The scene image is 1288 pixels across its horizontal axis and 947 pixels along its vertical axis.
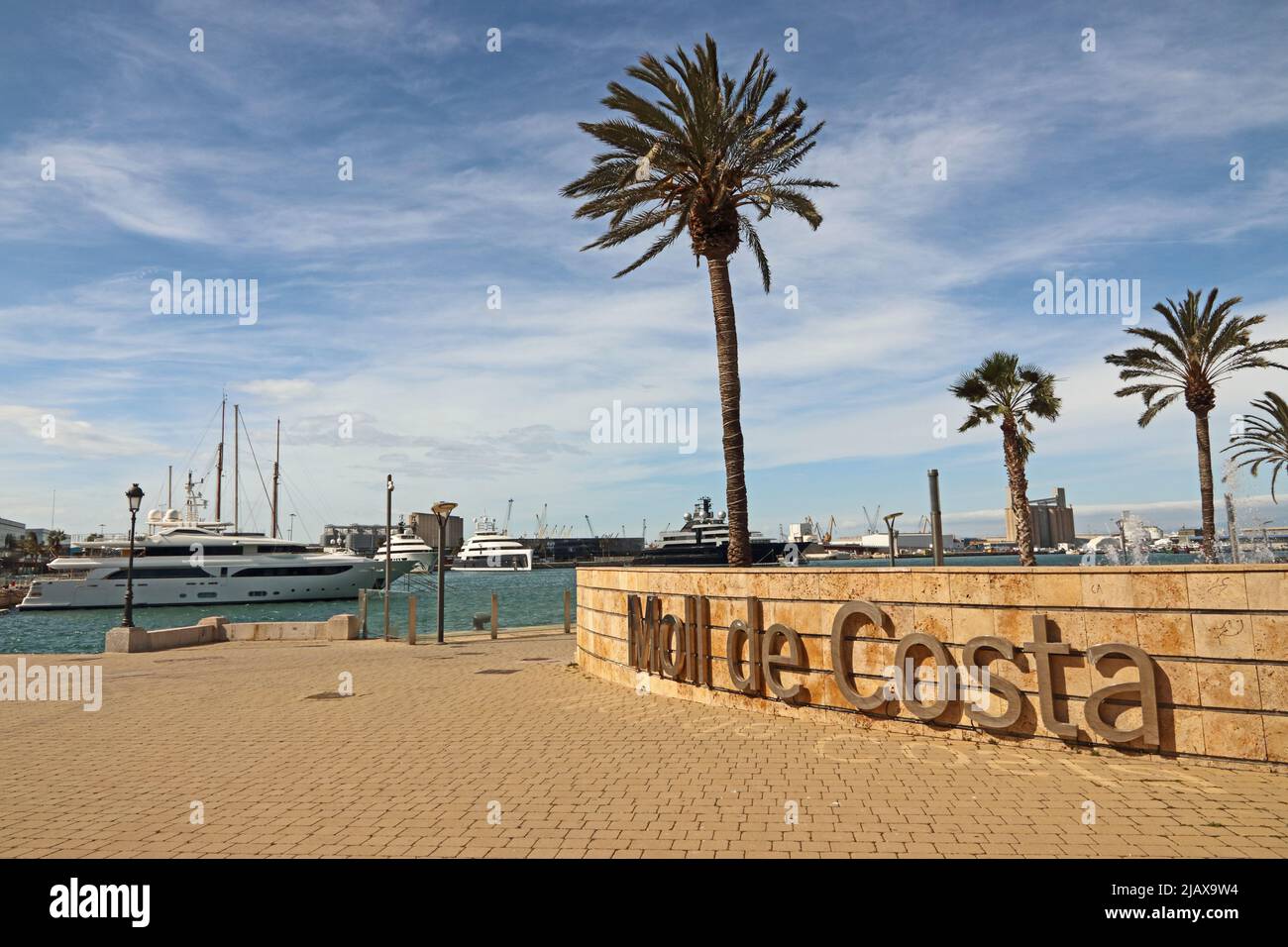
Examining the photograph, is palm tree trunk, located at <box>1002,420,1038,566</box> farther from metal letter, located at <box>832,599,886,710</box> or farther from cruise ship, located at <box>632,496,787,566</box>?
cruise ship, located at <box>632,496,787,566</box>

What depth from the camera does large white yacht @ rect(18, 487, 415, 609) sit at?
5956 cm

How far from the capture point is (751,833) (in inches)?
251

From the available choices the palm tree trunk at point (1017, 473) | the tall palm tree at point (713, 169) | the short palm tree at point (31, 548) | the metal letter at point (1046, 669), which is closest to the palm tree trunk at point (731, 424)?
the tall palm tree at point (713, 169)

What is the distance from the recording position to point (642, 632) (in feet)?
45.2

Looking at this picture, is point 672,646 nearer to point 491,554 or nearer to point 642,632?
point 642,632

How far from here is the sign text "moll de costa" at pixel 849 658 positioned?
802 cm

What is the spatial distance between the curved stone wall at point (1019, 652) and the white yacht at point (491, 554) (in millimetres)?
145878

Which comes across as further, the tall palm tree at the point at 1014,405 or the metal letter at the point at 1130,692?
the tall palm tree at the point at 1014,405

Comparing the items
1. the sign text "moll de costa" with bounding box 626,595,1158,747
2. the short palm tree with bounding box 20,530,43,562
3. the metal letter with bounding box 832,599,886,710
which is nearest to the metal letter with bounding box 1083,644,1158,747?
the sign text "moll de costa" with bounding box 626,595,1158,747

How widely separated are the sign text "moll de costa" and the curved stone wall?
20 mm

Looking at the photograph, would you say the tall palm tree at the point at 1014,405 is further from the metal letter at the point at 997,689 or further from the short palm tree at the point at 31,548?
the short palm tree at the point at 31,548
